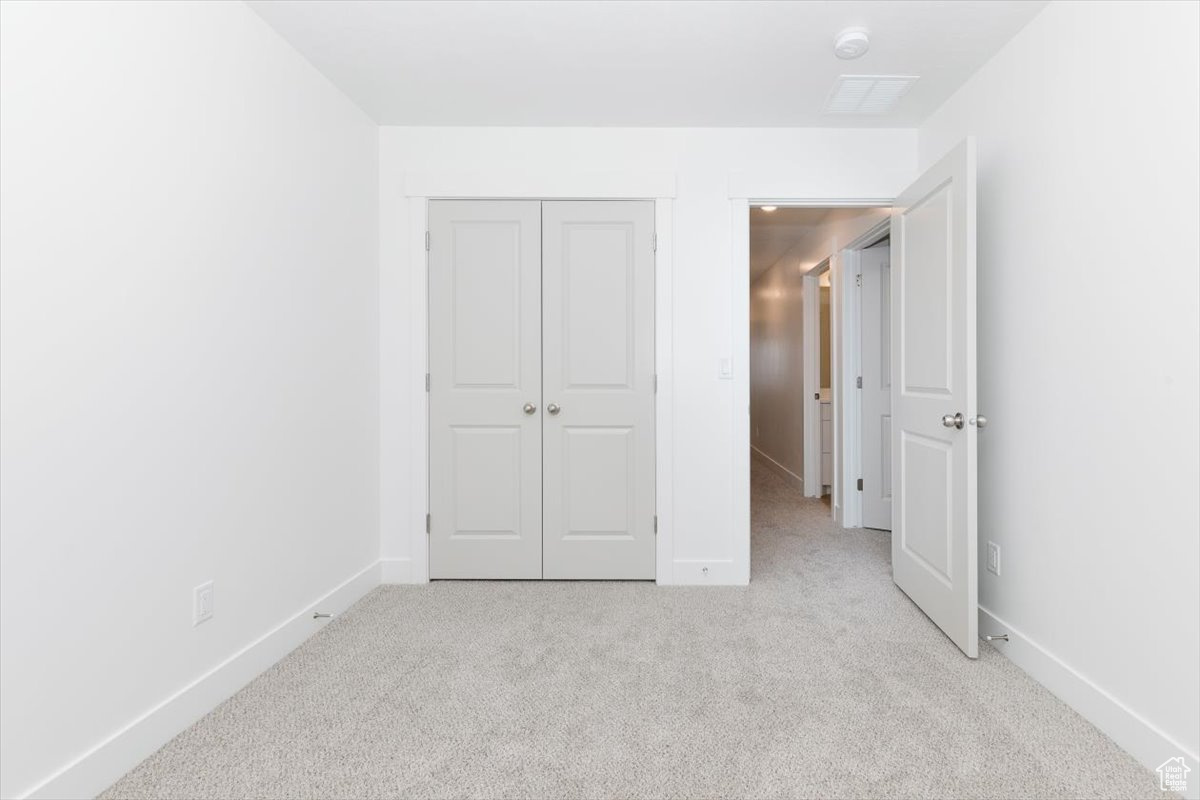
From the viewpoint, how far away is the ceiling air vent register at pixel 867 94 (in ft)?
7.89

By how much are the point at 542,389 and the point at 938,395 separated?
5.86ft

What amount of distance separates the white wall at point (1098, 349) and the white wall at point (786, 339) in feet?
5.87

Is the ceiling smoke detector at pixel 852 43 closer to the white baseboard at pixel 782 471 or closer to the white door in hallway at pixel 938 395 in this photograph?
the white door in hallway at pixel 938 395

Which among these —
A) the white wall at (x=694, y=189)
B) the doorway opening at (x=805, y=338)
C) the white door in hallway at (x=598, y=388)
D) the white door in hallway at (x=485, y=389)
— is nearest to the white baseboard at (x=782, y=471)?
the doorway opening at (x=805, y=338)

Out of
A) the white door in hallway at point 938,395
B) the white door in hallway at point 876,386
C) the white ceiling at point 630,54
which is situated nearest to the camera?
the white ceiling at point 630,54

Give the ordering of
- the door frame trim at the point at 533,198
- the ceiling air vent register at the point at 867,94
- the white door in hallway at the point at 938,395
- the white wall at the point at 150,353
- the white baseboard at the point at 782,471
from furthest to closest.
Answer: the white baseboard at the point at 782,471
the door frame trim at the point at 533,198
the ceiling air vent register at the point at 867,94
the white door in hallway at the point at 938,395
the white wall at the point at 150,353

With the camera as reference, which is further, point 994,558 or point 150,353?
point 994,558

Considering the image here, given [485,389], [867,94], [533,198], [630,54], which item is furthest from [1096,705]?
[533,198]

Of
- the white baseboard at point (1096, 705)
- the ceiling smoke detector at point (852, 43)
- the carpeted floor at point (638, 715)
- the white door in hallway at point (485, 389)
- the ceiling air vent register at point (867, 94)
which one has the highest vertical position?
the ceiling air vent register at point (867, 94)

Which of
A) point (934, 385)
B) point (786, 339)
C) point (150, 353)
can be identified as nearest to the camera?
point (150, 353)

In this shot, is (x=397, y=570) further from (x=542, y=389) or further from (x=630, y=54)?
(x=630, y=54)

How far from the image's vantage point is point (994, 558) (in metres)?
2.24

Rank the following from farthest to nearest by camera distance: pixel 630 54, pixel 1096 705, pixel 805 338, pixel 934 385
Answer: pixel 805 338, pixel 934 385, pixel 630 54, pixel 1096 705

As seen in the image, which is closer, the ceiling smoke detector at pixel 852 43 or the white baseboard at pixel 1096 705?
the white baseboard at pixel 1096 705
